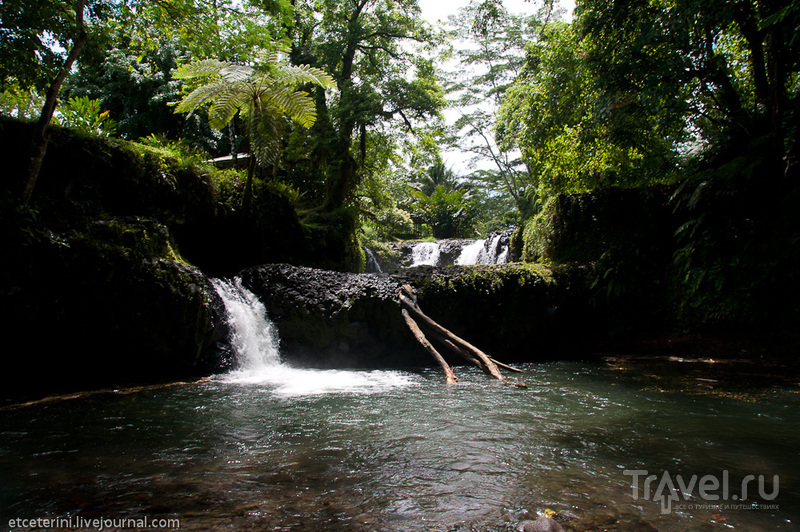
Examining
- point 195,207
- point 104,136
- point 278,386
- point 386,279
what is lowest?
point 278,386

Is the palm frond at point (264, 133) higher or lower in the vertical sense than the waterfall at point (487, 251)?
higher

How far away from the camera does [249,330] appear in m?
7.40

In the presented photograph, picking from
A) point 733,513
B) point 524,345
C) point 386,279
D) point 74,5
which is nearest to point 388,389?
point 386,279

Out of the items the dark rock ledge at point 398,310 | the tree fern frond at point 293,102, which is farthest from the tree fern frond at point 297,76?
the dark rock ledge at point 398,310

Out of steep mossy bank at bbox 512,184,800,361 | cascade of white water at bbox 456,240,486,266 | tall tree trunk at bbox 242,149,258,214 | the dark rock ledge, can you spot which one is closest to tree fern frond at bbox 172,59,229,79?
tall tree trunk at bbox 242,149,258,214

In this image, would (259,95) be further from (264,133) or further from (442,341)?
(442,341)

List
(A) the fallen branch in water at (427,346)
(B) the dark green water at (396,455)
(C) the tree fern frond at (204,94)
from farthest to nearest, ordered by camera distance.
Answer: (C) the tree fern frond at (204,94) → (A) the fallen branch in water at (427,346) → (B) the dark green water at (396,455)

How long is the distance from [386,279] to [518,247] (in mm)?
7244

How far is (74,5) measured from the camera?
6.12m

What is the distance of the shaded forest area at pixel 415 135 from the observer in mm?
5957

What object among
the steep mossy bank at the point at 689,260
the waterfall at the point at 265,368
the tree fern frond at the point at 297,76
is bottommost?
the waterfall at the point at 265,368

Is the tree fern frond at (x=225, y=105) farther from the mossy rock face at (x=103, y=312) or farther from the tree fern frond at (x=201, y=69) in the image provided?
the mossy rock face at (x=103, y=312)

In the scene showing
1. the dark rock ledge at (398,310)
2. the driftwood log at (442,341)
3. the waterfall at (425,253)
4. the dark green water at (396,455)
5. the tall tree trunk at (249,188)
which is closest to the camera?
the dark green water at (396,455)

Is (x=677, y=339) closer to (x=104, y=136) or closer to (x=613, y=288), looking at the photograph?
(x=613, y=288)
